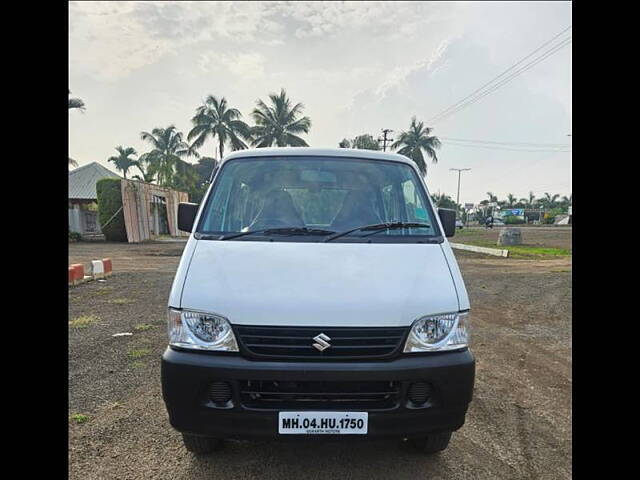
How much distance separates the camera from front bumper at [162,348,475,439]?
2301mm

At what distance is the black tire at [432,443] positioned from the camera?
9.26 feet

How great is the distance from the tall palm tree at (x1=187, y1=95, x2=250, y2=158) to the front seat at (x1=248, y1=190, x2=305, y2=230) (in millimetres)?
33495

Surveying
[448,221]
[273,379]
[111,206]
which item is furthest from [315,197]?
[111,206]

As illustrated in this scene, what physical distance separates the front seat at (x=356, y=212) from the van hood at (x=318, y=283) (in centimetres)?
36

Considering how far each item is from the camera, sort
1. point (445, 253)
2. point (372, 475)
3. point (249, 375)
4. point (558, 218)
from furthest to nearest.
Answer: point (558, 218)
point (445, 253)
point (372, 475)
point (249, 375)

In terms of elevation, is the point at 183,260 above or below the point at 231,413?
above

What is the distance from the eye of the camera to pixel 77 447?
9.94ft

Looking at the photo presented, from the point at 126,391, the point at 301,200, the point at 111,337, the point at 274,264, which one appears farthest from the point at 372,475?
the point at 111,337

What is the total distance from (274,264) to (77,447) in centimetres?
197

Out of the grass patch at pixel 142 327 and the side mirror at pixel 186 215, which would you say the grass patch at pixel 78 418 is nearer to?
the side mirror at pixel 186 215

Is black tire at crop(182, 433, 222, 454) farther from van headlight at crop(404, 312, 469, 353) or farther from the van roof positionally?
the van roof

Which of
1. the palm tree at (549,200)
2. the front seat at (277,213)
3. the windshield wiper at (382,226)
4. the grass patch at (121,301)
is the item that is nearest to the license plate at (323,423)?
the windshield wiper at (382,226)

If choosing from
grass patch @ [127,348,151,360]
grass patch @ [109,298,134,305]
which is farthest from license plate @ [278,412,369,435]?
grass patch @ [109,298,134,305]
